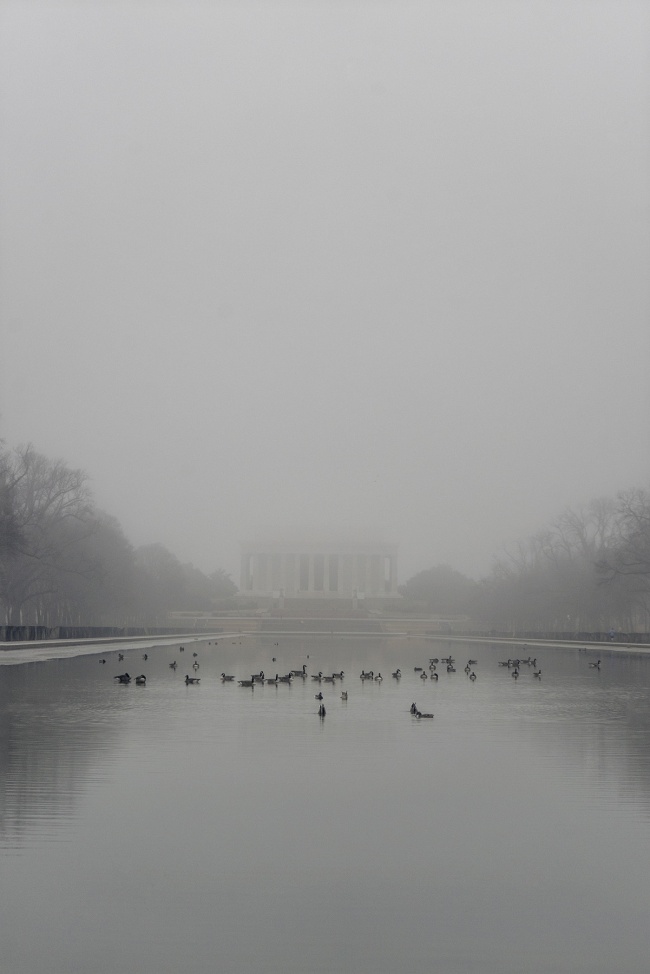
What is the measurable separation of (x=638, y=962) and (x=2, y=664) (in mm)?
38157

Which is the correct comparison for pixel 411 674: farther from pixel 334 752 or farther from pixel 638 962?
pixel 638 962

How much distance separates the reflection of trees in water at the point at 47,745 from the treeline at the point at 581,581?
144ft

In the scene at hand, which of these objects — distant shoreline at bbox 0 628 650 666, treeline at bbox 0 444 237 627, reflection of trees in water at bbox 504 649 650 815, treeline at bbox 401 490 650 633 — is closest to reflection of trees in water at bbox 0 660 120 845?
reflection of trees in water at bbox 504 649 650 815

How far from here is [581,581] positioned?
9056 centimetres

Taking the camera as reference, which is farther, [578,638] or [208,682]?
[578,638]

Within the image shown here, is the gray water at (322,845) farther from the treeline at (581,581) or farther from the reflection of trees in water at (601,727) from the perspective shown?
the treeline at (581,581)

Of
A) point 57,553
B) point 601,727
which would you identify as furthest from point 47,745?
point 57,553

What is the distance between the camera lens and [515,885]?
32.9ft

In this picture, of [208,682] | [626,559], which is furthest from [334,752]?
[626,559]

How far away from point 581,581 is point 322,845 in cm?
8167

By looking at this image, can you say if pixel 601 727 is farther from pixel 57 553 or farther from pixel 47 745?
pixel 57 553

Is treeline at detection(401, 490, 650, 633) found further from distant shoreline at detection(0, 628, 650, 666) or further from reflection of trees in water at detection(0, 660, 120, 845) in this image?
reflection of trees in water at detection(0, 660, 120, 845)

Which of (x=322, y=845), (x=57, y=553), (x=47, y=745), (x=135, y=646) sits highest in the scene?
(x=57, y=553)

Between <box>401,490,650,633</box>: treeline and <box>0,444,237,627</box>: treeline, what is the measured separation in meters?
32.5
